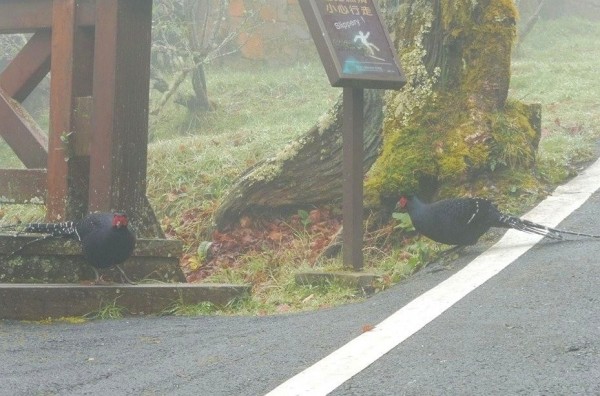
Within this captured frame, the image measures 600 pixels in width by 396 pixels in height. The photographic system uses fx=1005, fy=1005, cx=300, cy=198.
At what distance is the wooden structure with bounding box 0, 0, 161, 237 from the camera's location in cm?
662

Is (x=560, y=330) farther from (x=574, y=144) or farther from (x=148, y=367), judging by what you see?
(x=574, y=144)

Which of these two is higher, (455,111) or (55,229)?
(455,111)

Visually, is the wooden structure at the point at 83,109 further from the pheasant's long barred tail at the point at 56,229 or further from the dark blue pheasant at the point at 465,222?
the dark blue pheasant at the point at 465,222

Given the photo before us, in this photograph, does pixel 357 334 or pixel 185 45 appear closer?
pixel 357 334

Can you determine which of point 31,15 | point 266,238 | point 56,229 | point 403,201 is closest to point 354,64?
point 403,201

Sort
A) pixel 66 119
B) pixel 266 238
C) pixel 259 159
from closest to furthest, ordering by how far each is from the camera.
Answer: pixel 66 119 → pixel 266 238 → pixel 259 159

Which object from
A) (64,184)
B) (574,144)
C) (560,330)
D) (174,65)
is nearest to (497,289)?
(560,330)

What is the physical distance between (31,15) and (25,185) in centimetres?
119

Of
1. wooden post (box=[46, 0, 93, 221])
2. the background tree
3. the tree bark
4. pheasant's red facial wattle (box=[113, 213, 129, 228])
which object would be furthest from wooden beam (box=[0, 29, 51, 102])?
the background tree

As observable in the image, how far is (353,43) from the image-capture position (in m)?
6.41

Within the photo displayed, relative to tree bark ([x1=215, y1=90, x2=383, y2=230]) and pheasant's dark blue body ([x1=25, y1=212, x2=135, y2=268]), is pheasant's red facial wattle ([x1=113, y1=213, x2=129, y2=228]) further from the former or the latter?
tree bark ([x1=215, y1=90, x2=383, y2=230])

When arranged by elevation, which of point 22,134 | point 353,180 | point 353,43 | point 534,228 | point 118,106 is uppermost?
point 353,43

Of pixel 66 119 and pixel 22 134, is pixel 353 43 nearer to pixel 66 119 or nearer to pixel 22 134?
pixel 66 119

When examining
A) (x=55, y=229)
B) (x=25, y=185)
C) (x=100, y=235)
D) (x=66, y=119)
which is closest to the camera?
(x=100, y=235)
